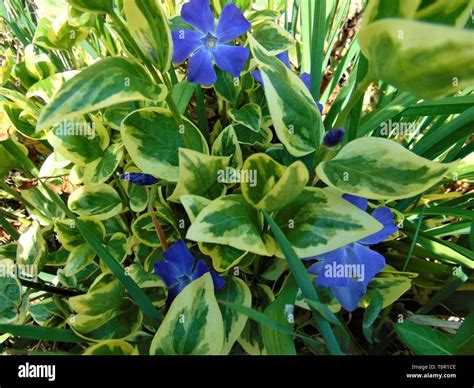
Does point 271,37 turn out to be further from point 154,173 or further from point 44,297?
point 44,297

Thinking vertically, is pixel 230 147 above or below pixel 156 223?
above

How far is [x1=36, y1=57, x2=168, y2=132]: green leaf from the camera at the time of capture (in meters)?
0.47

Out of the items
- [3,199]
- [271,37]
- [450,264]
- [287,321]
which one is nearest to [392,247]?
[450,264]

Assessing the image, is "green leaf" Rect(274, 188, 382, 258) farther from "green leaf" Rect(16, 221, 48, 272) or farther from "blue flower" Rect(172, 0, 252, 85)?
"green leaf" Rect(16, 221, 48, 272)

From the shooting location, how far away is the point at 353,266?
0.66m

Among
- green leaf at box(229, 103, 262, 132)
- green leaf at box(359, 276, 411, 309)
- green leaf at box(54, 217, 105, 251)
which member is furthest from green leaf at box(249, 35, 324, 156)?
green leaf at box(54, 217, 105, 251)

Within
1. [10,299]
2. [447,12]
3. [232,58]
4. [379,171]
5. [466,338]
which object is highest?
[232,58]

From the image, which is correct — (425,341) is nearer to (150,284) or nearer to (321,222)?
(321,222)

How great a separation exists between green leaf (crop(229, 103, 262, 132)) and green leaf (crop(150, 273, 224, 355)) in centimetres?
26

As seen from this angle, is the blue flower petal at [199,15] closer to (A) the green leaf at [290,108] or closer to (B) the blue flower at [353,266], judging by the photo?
(A) the green leaf at [290,108]

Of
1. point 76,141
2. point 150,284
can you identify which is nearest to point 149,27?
point 76,141

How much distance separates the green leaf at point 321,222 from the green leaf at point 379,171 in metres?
0.04

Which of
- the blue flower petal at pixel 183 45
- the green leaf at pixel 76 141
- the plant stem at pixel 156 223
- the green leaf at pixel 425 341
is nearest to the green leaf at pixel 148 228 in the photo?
the plant stem at pixel 156 223

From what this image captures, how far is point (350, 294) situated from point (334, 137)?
0.21 metres
